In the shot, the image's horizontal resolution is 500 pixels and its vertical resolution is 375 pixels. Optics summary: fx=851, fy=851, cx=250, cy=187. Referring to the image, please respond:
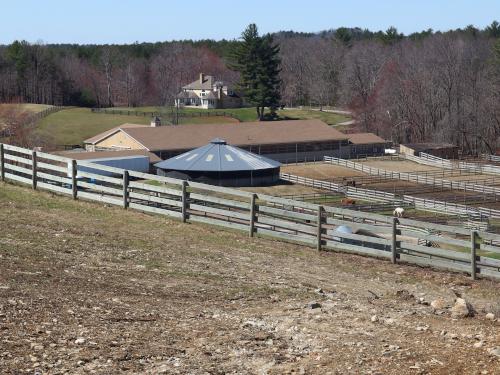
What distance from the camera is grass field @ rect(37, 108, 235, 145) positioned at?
9406 centimetres

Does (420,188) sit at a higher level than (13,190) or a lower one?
lower

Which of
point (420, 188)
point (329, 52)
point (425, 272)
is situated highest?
point (329, 52)

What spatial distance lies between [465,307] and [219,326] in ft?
10.4

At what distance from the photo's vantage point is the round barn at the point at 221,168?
59000mm

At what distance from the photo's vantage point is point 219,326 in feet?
33.1

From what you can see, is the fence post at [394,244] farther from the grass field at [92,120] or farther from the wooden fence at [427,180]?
the grass field at [92,120]

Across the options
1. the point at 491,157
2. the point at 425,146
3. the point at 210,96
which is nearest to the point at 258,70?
the point at 210,96

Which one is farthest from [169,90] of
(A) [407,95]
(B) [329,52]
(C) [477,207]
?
(C) [477,207]

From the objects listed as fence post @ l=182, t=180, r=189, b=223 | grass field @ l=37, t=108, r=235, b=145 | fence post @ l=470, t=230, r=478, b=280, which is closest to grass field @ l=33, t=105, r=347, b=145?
grass field @ l=37, t=108, r=235, b=145

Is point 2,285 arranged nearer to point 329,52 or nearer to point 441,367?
point 441,367

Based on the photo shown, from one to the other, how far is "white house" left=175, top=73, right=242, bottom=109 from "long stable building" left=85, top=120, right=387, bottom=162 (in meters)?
47.3

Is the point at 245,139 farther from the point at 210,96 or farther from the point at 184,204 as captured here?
the point at 184,204

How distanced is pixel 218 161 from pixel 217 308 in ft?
162

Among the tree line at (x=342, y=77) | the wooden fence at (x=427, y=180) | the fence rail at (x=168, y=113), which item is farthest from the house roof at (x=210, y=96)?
the wooden fence at (x=427, y=180)
